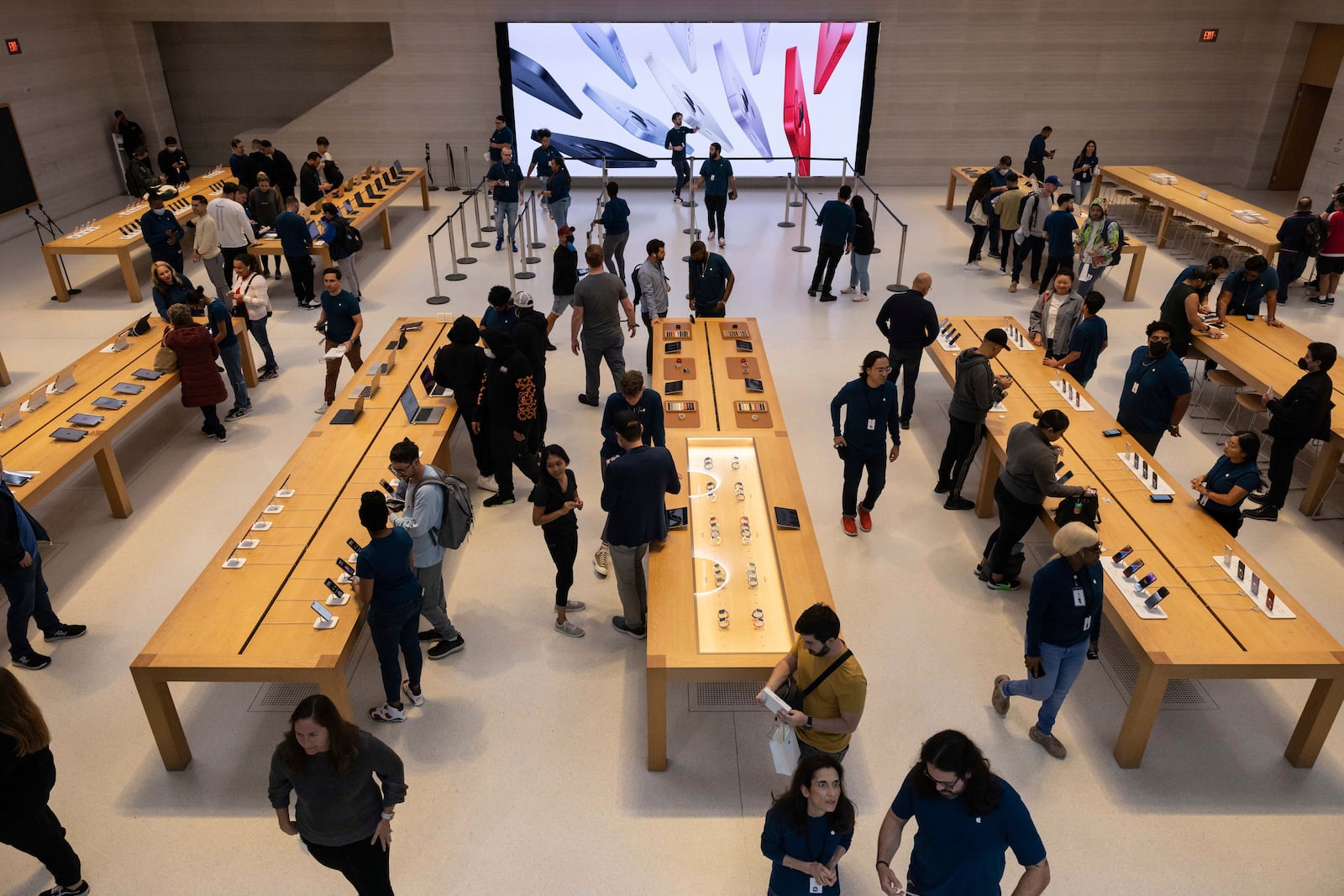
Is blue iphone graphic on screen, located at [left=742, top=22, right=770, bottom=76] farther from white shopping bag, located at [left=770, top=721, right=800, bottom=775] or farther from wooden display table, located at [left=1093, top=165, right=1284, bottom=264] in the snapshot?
white shopping bag, located at [left=770, top=721, right=800, bottom=775]

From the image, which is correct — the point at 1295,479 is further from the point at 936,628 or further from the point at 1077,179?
the point at 1077,179

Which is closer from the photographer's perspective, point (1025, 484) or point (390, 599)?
point (390, 599)

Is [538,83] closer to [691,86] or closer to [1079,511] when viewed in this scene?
[691,86]

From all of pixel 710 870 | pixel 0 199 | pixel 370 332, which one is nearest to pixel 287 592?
pixel 710 870

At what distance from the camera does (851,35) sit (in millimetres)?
15625

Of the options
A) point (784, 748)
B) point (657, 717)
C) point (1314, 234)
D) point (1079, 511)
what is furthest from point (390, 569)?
point (1314, 234)

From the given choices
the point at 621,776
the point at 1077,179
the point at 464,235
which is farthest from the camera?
the point at 1077,179

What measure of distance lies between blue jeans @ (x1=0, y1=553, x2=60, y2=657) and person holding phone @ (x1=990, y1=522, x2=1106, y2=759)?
571 cm

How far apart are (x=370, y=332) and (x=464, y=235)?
3078mm

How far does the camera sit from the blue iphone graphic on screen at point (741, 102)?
15672 millimetres

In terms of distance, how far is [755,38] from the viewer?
612 inches

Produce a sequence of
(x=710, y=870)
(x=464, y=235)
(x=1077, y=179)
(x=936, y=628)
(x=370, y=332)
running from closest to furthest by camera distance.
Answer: (x=710, y=870), (x=936, y=628), (x=370, y=332), (x=464, y=235), (x=1077, y=179)

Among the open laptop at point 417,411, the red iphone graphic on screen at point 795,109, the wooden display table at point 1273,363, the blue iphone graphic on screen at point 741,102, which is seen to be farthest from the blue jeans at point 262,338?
the red iphone graphic on screen at point 795,109

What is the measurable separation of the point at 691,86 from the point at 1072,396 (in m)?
10.5
